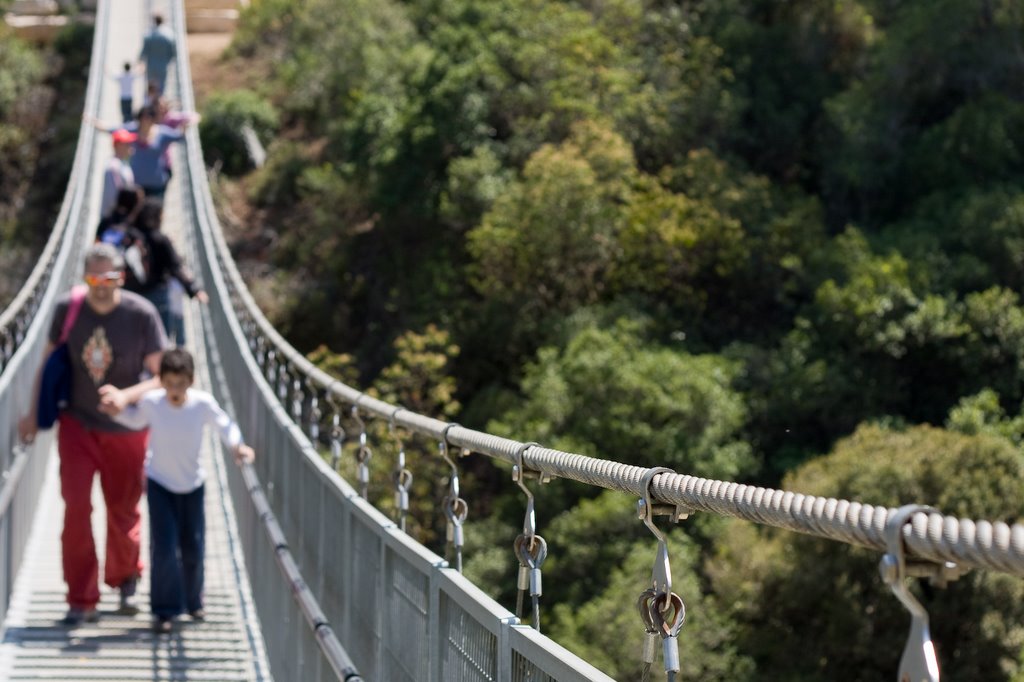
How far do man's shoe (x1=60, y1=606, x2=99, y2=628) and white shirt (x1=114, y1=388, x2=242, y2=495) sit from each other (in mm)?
830

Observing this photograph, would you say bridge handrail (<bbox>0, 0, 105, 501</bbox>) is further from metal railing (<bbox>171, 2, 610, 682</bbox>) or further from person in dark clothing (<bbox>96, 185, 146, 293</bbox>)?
metal railing (<bbox>171, 2, 610, 682</bbox>)

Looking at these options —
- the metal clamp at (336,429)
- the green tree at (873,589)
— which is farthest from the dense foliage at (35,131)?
the metal clamp at (336,429)

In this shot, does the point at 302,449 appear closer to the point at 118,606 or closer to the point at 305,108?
→ the point at 118,606

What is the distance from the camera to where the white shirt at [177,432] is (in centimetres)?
753

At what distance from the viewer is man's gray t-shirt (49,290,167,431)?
303 inches

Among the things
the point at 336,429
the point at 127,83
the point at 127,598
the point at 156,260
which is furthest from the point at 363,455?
the point at 127,83

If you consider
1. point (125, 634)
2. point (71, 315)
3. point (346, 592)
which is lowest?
point (125, 634)

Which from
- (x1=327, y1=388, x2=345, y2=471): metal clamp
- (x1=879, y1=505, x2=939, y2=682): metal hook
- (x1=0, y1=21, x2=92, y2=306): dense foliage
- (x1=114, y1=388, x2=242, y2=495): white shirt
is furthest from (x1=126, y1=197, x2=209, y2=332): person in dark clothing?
(x1=0, y1=21, x2=92, y2=306): dense foliage

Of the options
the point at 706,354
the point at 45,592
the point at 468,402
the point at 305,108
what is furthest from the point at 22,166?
the point at 45,592

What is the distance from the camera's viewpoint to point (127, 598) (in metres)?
8.25

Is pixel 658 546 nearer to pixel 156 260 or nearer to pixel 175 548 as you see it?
Answer: pixel 175 548

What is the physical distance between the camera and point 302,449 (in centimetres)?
659

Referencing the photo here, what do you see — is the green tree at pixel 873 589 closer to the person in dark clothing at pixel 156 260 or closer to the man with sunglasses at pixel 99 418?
the person in dark clothing at pixel 156 260

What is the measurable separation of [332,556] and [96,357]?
230cm
